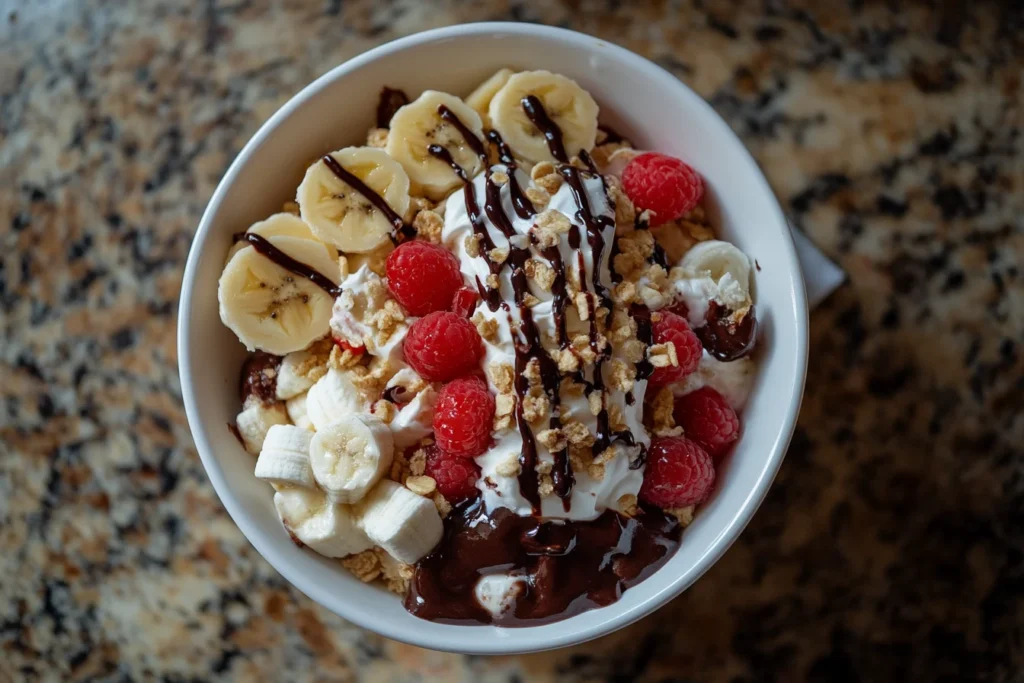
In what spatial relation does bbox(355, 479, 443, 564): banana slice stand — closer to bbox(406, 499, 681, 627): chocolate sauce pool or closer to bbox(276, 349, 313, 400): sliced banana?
bbox(406, 499, 681, 627): chocolate sauce pool

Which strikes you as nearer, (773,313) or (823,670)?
(773,313)

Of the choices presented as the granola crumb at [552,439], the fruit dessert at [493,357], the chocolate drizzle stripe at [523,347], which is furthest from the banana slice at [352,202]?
the granola crumb at [552,439]

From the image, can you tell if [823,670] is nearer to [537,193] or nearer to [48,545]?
[537,193]

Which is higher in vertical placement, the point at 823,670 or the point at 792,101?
the point at 792,101

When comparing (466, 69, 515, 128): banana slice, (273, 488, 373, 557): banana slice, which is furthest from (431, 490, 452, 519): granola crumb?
(466, 69, 515, 128): banana slice

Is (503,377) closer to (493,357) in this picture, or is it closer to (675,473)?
(493,357)

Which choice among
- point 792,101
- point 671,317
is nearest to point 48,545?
point 671,317

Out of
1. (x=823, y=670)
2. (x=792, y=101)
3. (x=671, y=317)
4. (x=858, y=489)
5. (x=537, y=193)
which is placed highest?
(x=537, y=193)
